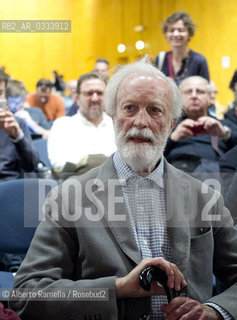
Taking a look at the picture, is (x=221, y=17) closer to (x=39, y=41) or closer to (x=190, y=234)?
(x=39, y=41)

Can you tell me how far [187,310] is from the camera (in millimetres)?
1064

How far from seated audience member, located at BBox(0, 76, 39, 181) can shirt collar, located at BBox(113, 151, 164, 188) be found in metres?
0.92

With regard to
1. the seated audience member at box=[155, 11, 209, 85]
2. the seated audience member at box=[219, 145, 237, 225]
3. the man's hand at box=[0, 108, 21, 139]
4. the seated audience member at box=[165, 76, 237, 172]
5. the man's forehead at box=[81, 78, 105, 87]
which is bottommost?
the seated audience member at box=[219, 145, 237, 225]

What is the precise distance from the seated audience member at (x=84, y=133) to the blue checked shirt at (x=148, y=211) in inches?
28.4

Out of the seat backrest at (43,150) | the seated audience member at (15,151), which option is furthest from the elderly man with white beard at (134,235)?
the seat backrest at (43,150)

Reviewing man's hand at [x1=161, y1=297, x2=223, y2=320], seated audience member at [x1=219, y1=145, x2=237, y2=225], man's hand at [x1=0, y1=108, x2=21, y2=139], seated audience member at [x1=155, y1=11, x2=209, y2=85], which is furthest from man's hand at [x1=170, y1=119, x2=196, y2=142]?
man's hand at [x1=161, y1=297, x2=223, y2=320]

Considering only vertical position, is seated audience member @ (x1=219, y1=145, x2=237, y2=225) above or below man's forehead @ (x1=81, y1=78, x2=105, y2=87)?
below

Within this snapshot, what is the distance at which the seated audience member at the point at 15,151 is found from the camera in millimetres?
2047

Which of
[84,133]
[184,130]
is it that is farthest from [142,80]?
[84,133]

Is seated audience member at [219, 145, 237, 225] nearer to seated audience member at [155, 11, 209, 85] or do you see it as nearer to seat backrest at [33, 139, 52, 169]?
seated audience member at [155, 11, 209, 85]

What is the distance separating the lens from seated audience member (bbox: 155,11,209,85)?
2398mm

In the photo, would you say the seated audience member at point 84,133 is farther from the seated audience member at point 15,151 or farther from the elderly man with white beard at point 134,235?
the elderly man with white beard at point 134,235

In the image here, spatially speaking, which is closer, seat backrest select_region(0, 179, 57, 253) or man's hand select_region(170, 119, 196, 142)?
seat backrest select_region(0, 179, 57, 253)

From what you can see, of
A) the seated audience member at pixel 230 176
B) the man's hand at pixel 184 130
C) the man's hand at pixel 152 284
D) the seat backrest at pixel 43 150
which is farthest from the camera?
the seat backrest at pixel 43 150
